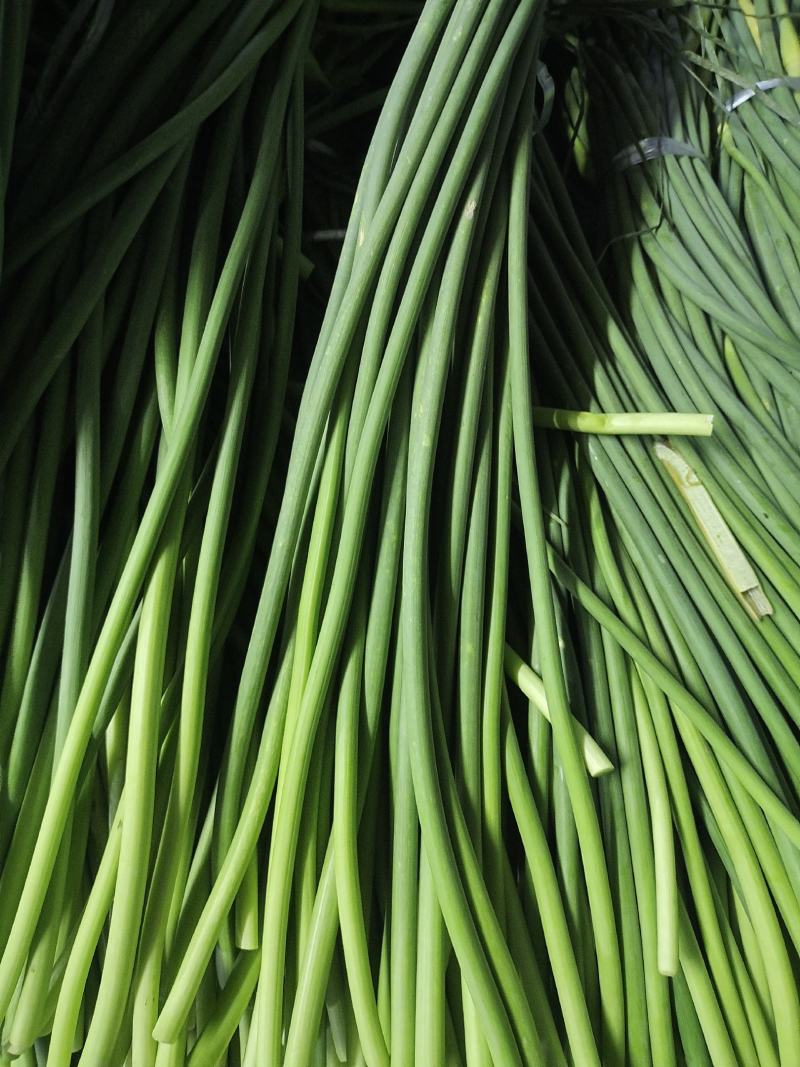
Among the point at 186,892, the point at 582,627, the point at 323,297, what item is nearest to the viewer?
the point at 186,892

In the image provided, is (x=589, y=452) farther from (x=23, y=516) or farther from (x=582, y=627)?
(x=23, y=516)

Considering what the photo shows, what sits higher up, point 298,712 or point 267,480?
point 267,480

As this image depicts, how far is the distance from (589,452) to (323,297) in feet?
1.02

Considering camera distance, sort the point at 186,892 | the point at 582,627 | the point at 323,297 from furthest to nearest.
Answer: the point at 323,297 < the point at 582,627 < the point at 186,892

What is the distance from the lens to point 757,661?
0.59m

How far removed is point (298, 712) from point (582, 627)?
0.24m

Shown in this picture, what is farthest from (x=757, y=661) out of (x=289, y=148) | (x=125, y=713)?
(x=289, y=148)

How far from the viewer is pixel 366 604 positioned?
59cm

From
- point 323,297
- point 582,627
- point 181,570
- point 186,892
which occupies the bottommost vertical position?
point 186,892

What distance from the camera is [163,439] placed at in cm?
62

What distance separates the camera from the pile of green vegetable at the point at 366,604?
50 cm

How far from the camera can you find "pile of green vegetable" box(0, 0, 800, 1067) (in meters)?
0.50

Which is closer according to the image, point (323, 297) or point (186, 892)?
point (186, 892)

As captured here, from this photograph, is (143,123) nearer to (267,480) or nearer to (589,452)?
(267,480)
